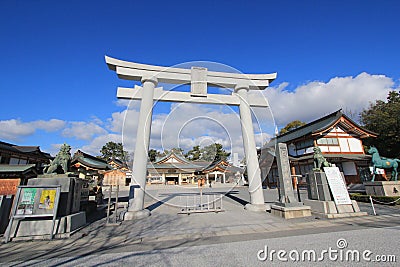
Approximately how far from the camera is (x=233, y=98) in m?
8.97

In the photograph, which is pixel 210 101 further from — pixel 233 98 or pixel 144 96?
pixel 144 96

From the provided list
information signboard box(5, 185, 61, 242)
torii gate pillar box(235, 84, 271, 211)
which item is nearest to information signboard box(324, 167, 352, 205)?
torii gate pillar box(235, 84, 271, 211)

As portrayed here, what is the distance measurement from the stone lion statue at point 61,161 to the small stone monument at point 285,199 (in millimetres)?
7509

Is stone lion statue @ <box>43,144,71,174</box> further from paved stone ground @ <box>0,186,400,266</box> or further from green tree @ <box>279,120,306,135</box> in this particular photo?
green tree @ <box>279,120,306,135</box>

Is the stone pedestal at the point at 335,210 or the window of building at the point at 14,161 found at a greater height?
the window of building at the point at 14,161

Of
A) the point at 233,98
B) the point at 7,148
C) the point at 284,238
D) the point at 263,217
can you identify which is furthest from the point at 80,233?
the point at 7,148

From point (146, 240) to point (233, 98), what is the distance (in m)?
6.95

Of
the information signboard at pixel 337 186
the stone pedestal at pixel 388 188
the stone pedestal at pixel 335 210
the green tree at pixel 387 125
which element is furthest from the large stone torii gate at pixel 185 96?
the green tree at pixel 387 125
